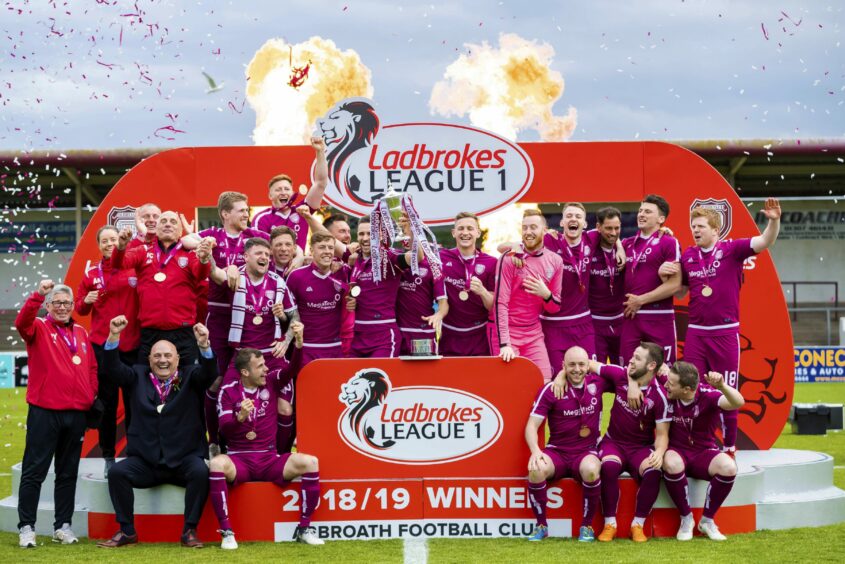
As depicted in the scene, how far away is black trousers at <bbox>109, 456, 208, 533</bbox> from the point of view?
7316 millimetres

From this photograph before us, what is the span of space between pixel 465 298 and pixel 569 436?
1584 millimetres

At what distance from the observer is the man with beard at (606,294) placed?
895cm

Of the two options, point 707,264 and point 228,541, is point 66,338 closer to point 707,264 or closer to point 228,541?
point 228,541

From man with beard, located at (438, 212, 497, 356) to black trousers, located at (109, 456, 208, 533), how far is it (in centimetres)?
239

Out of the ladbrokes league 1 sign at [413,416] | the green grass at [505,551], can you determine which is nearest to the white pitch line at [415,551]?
the green grass at [505,551]

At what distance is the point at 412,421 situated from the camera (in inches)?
311

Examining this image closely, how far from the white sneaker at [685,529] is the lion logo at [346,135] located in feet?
13.8

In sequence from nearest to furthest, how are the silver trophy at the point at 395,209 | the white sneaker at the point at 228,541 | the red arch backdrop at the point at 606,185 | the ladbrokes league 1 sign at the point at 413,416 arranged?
1. the white sneaker at the point at 228,541
2. the ladbrokes league 1 sign at the point at 413,416
3. the silver trophy at the point at 395,209
4. the red arch backdrop at the point at 606,185

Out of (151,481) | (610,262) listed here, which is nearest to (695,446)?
(610,262)

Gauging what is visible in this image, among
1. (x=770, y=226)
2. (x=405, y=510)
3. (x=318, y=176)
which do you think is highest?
(x=318, y=176)

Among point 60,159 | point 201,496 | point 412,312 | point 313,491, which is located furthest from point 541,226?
point 60,159

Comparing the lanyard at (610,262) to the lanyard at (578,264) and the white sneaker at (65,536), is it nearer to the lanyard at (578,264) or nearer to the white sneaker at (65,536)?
the lanyard at (578,264)

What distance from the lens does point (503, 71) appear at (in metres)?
13.7

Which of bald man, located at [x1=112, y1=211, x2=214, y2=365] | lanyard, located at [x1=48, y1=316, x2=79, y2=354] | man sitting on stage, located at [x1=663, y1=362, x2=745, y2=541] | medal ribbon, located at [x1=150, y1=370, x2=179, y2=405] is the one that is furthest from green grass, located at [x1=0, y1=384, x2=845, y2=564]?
bald man, located at [x1=112, y1=211, x2=214, y2=365]
